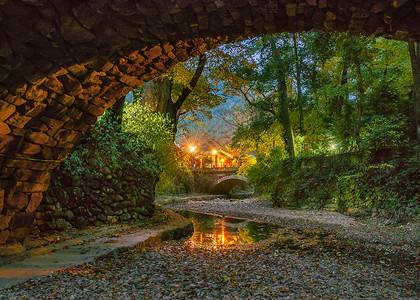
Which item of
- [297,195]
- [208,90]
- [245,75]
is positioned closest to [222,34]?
[208,90]

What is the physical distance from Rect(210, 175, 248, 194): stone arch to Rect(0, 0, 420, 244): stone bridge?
1003 inches

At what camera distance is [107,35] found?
10.0 ft

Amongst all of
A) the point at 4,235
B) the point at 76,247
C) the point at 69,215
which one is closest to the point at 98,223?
the point at 69,215

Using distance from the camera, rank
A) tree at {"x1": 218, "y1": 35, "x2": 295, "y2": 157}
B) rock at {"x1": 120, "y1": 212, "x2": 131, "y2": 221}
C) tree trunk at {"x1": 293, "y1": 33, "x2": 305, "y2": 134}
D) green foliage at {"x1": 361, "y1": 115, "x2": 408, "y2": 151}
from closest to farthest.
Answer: rock at {"x1": 120, "y1": 212, "x2": 131, "y2": 221} → green foliage at {"x1": 361, "y1": 115, "x2": 408, "y2": 151} → tree at {"x1": 218, "y1": 35, "x2": 295, "y2": 157} → tree trunk at {"x1": 293, "y1": 33, "x2": 305, "y2": 134}

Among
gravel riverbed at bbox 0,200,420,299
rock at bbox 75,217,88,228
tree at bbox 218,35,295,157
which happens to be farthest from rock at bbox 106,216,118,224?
tree at bbox 218,35,295,157

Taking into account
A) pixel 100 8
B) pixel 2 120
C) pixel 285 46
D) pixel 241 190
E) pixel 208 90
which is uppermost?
pixel 285 46

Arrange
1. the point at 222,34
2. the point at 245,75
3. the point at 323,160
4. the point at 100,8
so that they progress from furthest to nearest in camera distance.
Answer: the point at 245,75, the point at 323,160, the point at 222,34, the point at 100,8

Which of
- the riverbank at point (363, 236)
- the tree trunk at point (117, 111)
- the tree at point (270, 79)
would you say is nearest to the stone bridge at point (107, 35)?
the riverbank at point (363, 236)

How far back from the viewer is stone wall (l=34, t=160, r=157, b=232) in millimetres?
5926

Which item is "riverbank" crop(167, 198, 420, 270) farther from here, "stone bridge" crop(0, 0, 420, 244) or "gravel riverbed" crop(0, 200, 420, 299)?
"stone bridge" crop(0, 0, 420, 244)

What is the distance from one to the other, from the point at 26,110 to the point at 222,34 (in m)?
2.41

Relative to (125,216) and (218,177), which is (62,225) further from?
(218,177)

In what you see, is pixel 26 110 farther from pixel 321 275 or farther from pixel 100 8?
pixel 321 275

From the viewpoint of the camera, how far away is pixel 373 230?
7539 mm
